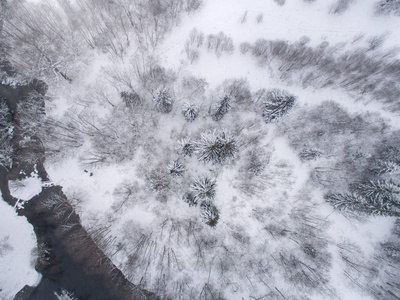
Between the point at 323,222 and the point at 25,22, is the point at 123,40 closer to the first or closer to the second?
the point at 25,22

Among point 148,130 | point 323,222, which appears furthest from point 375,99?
point 148,130

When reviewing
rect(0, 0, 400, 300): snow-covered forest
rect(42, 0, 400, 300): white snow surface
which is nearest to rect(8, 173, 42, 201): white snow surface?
rect(0, 0, 400, 300): snow-covered forest

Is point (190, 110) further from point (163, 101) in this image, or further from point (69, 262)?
point (69, 262)

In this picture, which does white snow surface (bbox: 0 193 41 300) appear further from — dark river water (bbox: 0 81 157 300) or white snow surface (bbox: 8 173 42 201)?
white snow surface (bbox: 8 173 42 201)

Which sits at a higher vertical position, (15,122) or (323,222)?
(15,122)

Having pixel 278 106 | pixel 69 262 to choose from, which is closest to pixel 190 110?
pixel 278 106

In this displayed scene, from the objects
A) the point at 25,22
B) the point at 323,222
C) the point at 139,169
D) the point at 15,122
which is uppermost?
the point at 25,22
